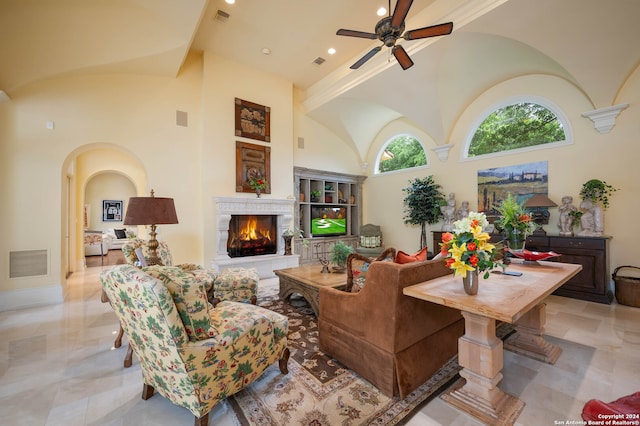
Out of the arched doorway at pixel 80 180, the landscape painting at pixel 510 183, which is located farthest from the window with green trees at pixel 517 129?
the arched doorway at pixel 80 180

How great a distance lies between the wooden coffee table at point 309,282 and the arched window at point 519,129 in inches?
168

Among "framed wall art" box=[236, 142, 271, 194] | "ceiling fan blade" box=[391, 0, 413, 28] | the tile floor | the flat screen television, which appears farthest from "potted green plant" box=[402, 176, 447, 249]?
"ceiling fan blade" box=[391, 0, 413, 28]

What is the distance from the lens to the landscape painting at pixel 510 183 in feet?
15.3

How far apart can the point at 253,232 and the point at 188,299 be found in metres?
4.38

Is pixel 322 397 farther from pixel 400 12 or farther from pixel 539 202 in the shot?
pixel 539 202

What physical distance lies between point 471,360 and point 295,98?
657 cm

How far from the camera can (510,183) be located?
4957 mm

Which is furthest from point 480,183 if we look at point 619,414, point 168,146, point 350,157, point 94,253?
point 94,253

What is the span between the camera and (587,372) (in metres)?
2.12

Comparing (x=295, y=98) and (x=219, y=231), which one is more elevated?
(x=295, y=98)

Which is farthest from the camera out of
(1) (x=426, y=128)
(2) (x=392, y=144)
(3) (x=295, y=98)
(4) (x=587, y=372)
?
(2) (x=392, y=144)

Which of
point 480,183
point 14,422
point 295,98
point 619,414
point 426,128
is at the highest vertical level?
point 295,98

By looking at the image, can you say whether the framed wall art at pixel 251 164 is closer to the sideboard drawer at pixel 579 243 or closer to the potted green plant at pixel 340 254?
the potted green plant at pixel 340 254

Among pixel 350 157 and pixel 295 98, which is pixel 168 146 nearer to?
pixel 295 98
